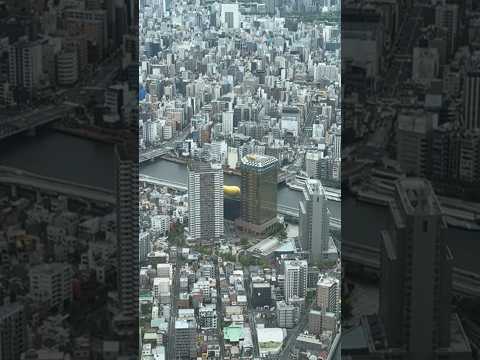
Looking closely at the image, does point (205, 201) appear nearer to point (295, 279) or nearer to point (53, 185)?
point (295, 279)

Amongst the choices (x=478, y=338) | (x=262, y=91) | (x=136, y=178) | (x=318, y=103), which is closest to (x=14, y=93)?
(x=136, y=178)

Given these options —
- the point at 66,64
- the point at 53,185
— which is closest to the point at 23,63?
the point at 66,64

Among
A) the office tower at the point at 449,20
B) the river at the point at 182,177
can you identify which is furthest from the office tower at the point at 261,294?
the office tower at the point at 449,20

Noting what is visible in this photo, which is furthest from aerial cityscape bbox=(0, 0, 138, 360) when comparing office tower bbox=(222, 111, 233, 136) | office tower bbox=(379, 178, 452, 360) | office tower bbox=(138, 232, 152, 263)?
office tower bbox=(379, 178, 452, 360)

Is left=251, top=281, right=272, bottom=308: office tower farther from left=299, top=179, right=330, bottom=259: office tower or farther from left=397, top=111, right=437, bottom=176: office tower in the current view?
left=397, top=111, right=437, bottom=176: office tower

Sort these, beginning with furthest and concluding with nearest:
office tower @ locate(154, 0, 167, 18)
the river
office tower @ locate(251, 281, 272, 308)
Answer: office tower @ locate(251, 281, 272, 308) < the river < office tower @ locate(154, 0, 167, 18)

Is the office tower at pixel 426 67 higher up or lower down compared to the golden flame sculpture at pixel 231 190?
higher up

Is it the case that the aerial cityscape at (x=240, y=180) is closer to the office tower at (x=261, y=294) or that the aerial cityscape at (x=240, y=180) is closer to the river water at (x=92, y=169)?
the office tower at (x=261, y=294)
